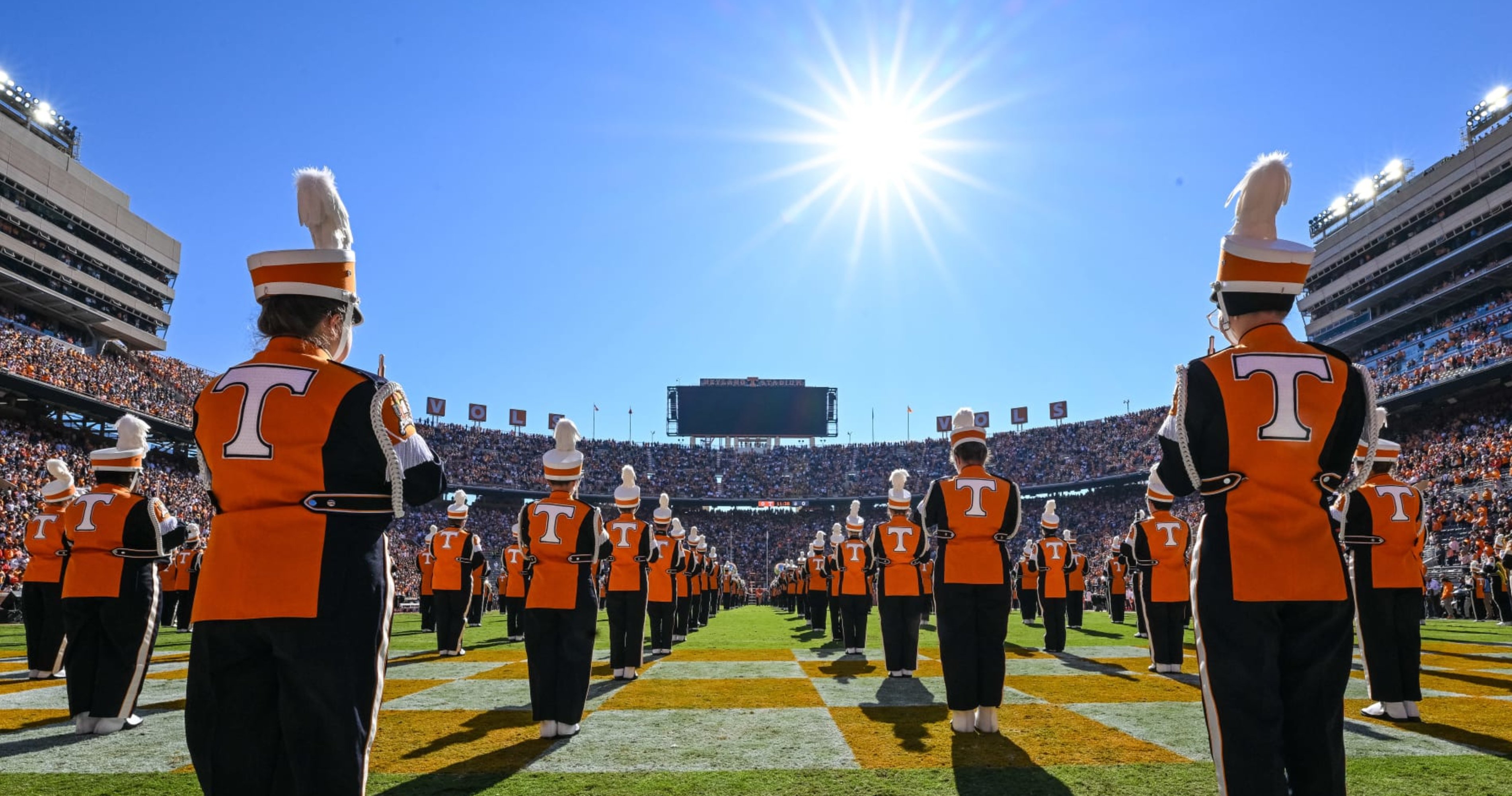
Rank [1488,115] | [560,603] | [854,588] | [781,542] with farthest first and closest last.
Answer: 1. [781,542]
2. [1488,115]
3. [854,588]
4. [560,603]

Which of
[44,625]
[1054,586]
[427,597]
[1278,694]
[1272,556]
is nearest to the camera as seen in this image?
[1278,694]

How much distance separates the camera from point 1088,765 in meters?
5.18

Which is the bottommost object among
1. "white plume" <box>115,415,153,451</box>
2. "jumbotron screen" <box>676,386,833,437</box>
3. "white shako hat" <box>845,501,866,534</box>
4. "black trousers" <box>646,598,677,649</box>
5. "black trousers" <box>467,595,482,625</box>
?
"black trousers" <box>467,595,482,625</box>

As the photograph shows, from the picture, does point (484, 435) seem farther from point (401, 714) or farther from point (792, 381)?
point (401, 714)

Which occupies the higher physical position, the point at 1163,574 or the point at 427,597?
the point at 1163,574

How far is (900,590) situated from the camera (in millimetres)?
10078

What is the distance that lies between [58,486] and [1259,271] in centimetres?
1182

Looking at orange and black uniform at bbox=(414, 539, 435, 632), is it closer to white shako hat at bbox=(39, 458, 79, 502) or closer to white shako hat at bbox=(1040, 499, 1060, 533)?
white shako hat at bbox=(39, 458, 79, 502)

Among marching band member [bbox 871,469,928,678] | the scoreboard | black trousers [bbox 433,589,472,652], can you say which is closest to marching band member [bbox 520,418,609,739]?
marching band member [bbox 871,469,928,678]

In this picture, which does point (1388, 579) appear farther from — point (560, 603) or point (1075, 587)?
point (1075, 587)

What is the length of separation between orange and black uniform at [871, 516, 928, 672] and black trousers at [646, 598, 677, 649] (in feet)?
12.9

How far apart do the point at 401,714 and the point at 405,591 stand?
3638cm

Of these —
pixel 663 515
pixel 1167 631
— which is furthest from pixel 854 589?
pixel 1167 631

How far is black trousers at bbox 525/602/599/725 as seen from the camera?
21.2 ft
